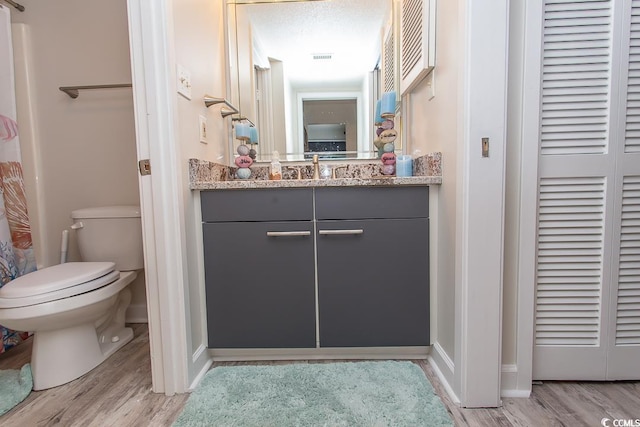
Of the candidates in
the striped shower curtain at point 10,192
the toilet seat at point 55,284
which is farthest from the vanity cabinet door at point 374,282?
the striped shower curtain at point 10,192

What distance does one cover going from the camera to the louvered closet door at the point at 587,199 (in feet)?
3.57

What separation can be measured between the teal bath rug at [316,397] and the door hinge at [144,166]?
2.86 feet

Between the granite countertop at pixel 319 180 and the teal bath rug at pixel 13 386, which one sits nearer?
the teal bath rug at pixel 13 386

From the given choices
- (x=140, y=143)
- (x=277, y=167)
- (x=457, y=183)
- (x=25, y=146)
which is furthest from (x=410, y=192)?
(x=25, y=146)

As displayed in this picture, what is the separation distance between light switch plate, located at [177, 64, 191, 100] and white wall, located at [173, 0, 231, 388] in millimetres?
22

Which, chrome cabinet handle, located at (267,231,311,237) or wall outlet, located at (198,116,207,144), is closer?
chrome cabinet handle, located at (267,231,311,237)

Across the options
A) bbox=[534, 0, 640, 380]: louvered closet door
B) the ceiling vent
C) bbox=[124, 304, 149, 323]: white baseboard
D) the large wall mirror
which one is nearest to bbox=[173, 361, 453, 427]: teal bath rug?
bbox=[534, 0, 640, 380]: louvered closet door

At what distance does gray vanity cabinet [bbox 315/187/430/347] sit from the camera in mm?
1302

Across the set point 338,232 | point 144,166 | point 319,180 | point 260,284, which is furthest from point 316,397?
point 144,166

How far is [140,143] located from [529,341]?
1.62m

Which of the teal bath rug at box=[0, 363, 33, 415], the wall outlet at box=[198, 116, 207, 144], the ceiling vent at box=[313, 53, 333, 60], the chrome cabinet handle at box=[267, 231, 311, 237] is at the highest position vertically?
the ceiling vent at box=[313, 53, 333, 60]

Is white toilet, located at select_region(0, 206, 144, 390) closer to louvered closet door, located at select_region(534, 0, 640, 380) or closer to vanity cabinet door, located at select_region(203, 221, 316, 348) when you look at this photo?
vanity cabinet door, located at select_region(203, 221, 316, 348)

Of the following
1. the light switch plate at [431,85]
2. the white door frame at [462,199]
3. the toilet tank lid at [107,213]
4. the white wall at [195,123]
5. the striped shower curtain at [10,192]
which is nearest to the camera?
the white door frame at [462,199]

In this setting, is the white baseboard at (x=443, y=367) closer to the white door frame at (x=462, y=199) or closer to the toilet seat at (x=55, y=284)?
the white door frame at (x=462, y=199)
